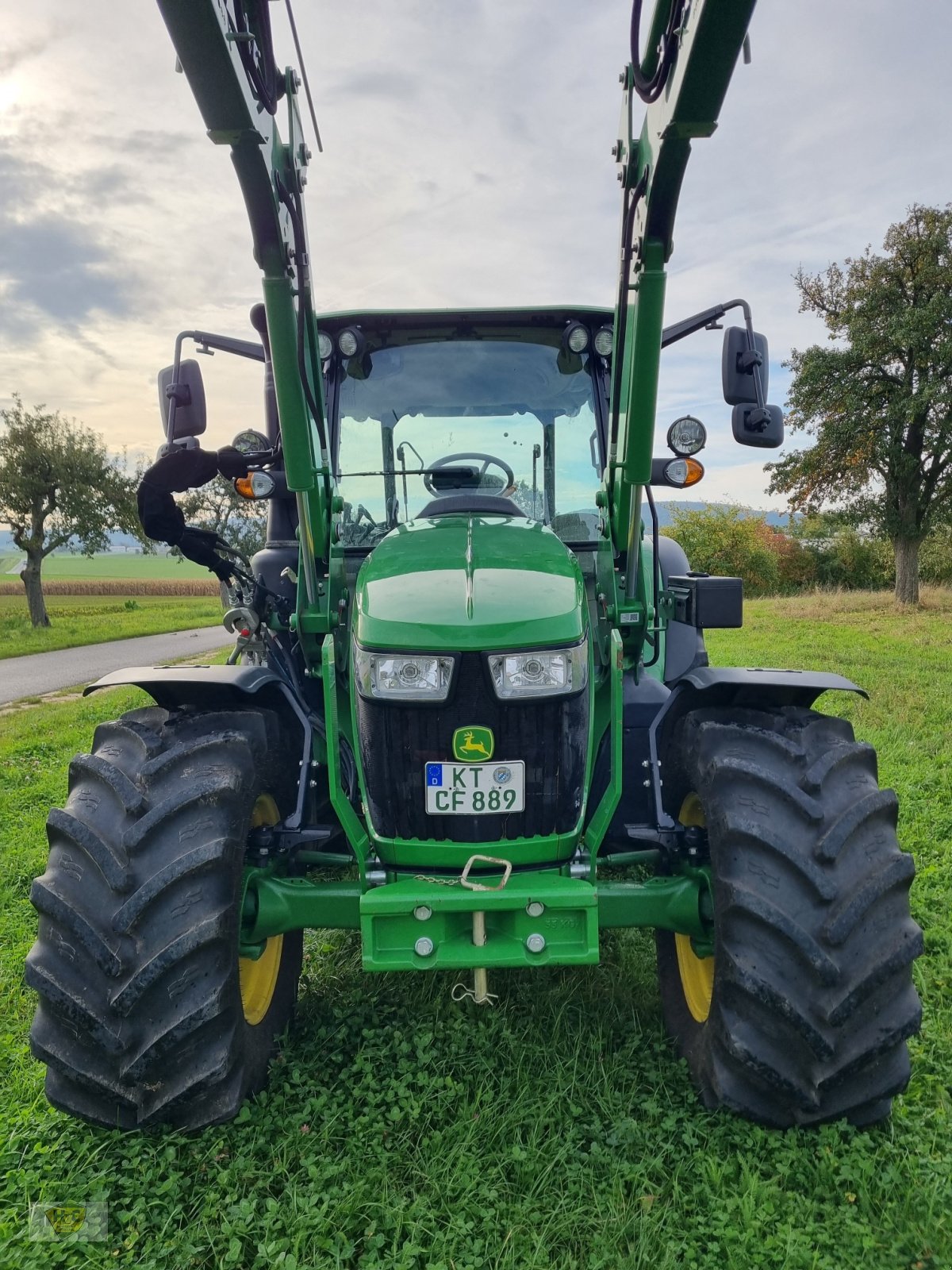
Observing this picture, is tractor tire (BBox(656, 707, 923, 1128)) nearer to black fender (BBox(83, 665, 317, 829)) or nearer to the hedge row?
black fender (BBox(83, 665, 317, 829))

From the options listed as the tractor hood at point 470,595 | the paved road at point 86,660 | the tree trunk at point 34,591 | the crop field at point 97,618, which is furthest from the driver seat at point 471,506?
the tree trunk at point 34,591

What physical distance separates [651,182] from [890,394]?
20185mm

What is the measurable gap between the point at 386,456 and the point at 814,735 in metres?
2.05

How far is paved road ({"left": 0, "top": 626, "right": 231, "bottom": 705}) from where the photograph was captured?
12859 mm

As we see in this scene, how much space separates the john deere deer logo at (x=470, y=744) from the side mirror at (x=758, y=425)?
153 cm

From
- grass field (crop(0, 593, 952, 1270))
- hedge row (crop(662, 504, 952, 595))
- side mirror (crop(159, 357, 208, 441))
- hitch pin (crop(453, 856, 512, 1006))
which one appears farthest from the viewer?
hedge row (crop(662, 504, 952, 595))

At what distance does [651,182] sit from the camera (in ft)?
8.81

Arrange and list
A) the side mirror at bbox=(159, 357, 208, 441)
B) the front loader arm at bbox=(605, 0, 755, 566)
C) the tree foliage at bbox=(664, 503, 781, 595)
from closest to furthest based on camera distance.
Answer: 1. the front loader arm at bbox=(605, 0, 755, 566)
2. the side mirror at bbox=(159, 357, 208, 441)
3. the tree foliage at bbox=(664, 503, 781, 595)

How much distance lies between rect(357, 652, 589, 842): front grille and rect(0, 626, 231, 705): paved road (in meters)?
10.5

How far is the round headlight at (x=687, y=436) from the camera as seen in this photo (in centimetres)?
345

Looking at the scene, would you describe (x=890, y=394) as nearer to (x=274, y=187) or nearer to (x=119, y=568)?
(x=274, y=187)

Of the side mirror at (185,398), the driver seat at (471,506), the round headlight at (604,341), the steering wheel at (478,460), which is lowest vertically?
the driver seat at (471,506)

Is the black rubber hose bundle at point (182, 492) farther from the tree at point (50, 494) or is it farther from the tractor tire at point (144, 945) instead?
the tree at point (50, 494)

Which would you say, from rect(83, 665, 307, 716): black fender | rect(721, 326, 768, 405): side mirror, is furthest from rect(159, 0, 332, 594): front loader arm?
rect(721, 326, 768, 405): side mirror
